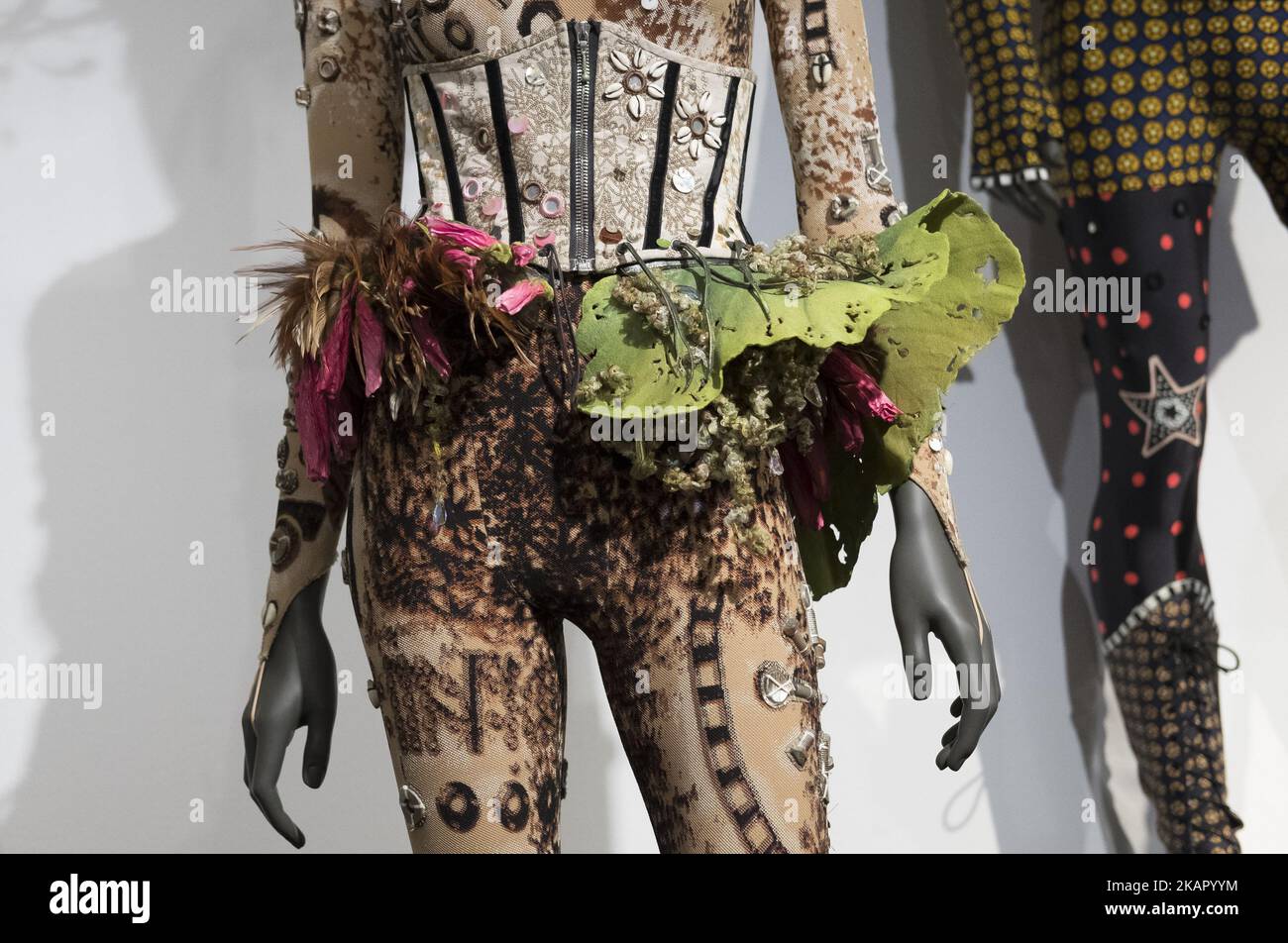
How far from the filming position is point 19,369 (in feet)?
6.38

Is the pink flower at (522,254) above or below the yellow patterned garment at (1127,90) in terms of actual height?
below

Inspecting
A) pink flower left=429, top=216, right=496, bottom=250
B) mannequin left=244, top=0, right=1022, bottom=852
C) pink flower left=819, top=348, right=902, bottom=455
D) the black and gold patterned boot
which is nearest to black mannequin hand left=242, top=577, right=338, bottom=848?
mannequin left=244, top=0, right=1022, bottom=852

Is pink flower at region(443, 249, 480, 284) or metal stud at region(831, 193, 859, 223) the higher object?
metal stud at region(831, 193, 859, 223)

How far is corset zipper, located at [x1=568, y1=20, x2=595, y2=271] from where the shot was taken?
111 cm

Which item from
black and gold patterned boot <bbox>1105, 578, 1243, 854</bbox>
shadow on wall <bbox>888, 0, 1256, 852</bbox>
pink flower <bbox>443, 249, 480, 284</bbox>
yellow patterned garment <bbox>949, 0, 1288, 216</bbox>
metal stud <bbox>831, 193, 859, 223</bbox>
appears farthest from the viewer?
shadow on wall <bbox>888, 0, 1256, 852</bbox>

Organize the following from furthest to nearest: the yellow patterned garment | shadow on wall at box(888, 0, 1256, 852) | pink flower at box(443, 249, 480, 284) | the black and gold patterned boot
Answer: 1. shadow on wall at box(888, 0, 1256, 852)
2. the black and gold patterned boot
3. the yellow patterned garment
4. pink flower at box(443, 249, 480, 284)

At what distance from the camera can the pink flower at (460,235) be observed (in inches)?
41.8

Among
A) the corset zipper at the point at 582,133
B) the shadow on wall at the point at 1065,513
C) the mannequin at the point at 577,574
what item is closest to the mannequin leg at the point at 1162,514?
the shadow on wall at the point at 1065,513

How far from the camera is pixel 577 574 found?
1.08 metres

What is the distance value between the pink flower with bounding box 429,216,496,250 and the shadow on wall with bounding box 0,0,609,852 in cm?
97

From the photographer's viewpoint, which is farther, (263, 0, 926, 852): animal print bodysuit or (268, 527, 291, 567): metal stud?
(268, 527, 291, 567): metal stud

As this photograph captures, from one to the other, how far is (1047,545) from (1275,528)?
368mm

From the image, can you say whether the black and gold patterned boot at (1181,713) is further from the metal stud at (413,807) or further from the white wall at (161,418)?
the metal stud at (413,807)

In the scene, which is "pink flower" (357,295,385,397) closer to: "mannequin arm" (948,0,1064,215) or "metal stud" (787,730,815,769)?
"metal stud" (787,730,815,769)
